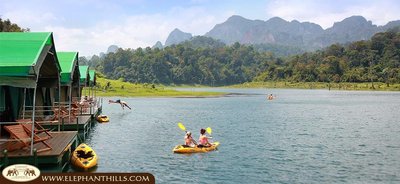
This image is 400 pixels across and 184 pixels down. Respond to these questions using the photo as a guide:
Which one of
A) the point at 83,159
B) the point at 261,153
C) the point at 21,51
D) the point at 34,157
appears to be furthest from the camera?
the point at 261,153

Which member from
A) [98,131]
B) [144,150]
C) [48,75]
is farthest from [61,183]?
[98,131]

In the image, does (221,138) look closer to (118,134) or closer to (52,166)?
(118,134)

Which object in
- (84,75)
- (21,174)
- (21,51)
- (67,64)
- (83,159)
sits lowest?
(83,159)

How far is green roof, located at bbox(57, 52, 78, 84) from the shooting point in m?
30.8

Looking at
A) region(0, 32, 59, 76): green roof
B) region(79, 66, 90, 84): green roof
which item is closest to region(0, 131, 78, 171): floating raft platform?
region(0, 32, 59, 76): green roof

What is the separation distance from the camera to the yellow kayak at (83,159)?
A: 22.3 meters

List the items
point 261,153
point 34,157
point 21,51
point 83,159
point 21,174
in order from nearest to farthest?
point 21,174 → point 34,157 → point 21,51 → point 83,159 → point 261,153

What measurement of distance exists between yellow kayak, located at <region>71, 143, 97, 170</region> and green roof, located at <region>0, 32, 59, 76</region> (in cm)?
633

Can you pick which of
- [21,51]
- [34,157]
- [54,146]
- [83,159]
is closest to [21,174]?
[34,157]

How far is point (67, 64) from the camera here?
32156 mm

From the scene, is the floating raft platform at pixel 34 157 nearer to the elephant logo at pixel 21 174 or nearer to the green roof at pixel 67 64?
the elephant logo at pixel 21 174

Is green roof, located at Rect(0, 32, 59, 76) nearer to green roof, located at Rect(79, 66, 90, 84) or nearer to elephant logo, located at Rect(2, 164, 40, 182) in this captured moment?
elephant logo, located at Rect(2, 164, 40, 182)

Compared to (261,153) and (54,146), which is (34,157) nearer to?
(54,146)

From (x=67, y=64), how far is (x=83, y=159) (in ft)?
39.0
